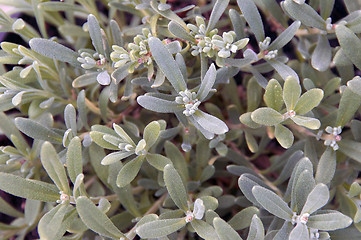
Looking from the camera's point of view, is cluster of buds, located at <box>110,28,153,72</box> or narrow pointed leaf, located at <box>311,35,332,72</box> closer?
cluster of buds, located at <box>110,28,153,72</box>

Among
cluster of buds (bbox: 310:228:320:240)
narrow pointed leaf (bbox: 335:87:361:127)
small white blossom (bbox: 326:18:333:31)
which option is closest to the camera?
cluster of buds (bbox: 310:228:320:240)

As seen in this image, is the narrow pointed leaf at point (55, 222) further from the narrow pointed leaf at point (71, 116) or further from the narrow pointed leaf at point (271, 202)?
the narrow pointed leaf at point (271, 202)

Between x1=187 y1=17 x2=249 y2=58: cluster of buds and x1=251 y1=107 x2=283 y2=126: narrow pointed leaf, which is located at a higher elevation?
x1=187 y1=17 x2=249 y2=58: cluster of buds

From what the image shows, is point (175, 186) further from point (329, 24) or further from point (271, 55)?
point (329, 24)

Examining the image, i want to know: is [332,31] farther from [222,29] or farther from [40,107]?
[40,107]

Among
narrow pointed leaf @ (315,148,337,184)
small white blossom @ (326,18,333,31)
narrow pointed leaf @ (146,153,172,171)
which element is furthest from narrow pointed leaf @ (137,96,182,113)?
small white blossom @ (326,18,333,31)

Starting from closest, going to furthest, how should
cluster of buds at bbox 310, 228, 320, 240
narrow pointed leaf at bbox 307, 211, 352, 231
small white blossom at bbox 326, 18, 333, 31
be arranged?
narrow pointed leaf at bbox 307, 211, 352, 231
cluster of buds at bbox 310, 228, 320, 240
small white blossom at bbox 326, 18, 333, 31

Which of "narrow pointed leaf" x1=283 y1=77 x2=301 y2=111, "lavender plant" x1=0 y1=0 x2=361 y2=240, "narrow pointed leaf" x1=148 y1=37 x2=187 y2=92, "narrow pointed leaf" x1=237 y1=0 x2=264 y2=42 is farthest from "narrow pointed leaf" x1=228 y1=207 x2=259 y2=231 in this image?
"narrow pointed leaf" x1=237 y1=0 x2=264 y2=42

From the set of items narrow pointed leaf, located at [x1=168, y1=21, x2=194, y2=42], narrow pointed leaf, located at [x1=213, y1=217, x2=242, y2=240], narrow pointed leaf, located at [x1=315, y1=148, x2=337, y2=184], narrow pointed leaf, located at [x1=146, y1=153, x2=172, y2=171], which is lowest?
narrow pointed leaf, located at [x1=315, y1=148, x2=337, y2=184]

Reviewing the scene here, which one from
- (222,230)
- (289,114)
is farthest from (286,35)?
(222,230)

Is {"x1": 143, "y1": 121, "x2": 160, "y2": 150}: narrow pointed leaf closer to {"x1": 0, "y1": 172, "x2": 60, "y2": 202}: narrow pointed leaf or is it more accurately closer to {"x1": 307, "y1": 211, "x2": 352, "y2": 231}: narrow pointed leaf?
{"x1": 0, "y1": 172, "x2": 60, "y2": 202}: narrow pointed leaf
